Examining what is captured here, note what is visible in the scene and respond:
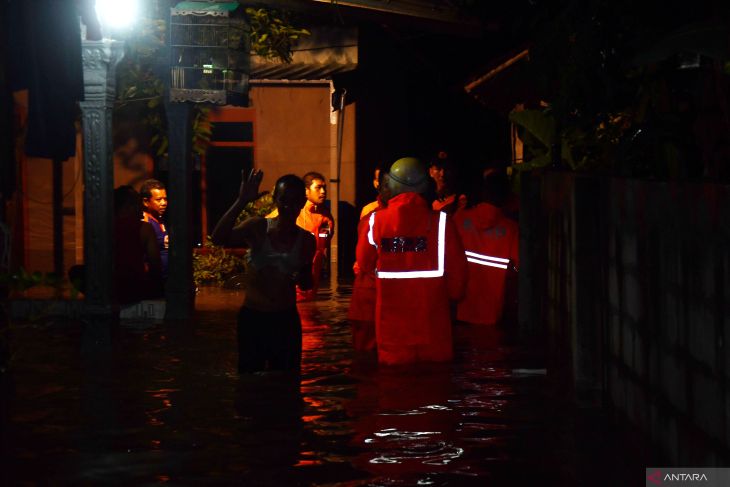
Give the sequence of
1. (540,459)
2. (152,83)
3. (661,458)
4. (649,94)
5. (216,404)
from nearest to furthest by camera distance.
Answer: (661,458) → (540,459) → (216,404) → (649,94) → (152,83)

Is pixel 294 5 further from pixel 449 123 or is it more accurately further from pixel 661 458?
pixel 449 123

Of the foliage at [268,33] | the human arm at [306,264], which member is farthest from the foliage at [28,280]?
the foliage at [268,33]

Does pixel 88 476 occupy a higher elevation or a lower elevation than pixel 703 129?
lower

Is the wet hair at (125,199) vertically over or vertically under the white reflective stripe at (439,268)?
over

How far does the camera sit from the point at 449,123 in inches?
1543

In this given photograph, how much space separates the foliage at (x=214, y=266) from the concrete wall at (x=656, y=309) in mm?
10326

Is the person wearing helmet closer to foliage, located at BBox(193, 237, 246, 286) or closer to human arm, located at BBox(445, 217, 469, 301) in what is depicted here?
human arm, located at BBox(445, 217, 469, 301)

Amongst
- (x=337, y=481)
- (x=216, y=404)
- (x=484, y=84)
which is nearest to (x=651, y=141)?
(x=216, y=404)

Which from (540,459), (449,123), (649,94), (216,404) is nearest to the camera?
(540,459)

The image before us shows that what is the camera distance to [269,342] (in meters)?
11.7

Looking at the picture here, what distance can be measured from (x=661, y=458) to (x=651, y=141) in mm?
4017

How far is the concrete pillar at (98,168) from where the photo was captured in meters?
14.3

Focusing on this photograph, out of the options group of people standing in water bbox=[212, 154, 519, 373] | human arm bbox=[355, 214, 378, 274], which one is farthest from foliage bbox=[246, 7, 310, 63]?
human arm bbox=[355, 214, 378, 274]

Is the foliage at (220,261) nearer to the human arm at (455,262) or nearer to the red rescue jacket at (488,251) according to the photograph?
the red rescue jacket at (488,251)
